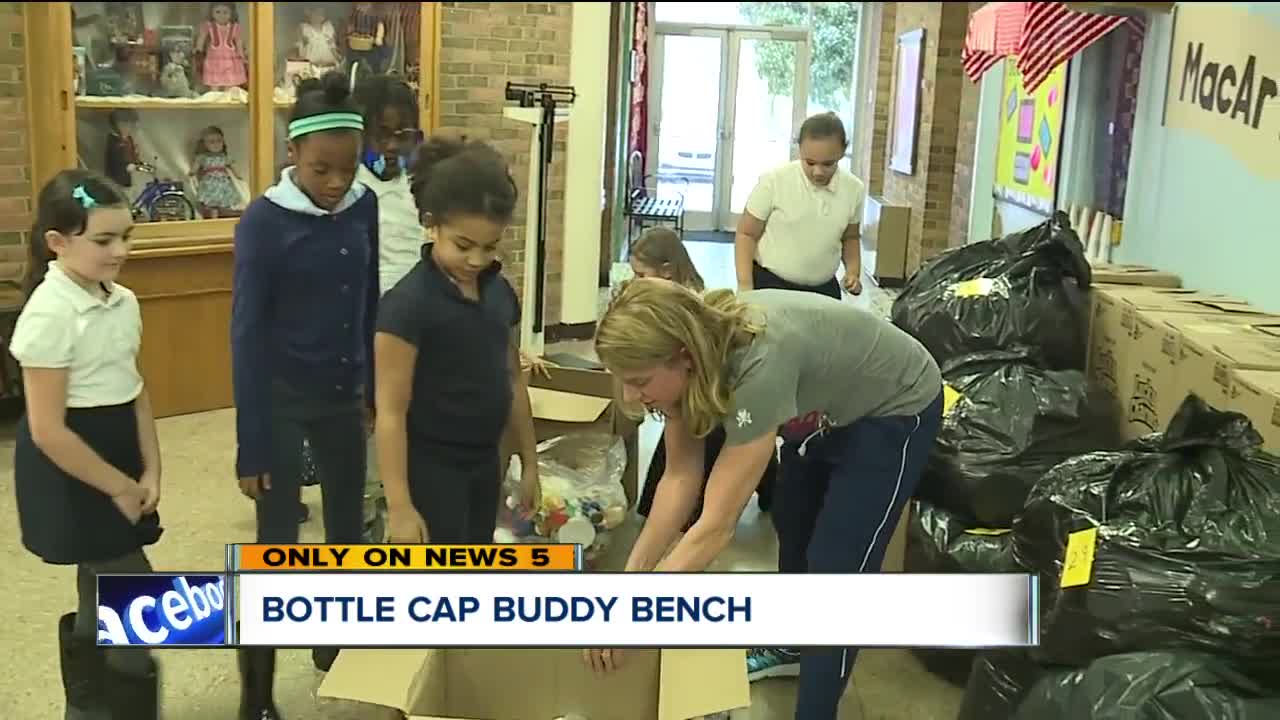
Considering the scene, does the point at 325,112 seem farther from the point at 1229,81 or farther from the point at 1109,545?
the point at 1229,81

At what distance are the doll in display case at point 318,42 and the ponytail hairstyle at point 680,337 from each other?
3.33 m

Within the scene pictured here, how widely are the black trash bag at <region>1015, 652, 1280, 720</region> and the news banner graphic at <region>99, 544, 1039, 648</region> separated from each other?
0.19 metres

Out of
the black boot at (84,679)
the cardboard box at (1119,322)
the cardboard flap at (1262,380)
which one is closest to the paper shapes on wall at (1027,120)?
the cardboard box at (1119,322)

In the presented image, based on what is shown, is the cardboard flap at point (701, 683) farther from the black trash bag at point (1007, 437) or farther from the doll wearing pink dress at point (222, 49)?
the doll wearing pink dress at point (222, 49)

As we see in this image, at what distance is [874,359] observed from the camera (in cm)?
188

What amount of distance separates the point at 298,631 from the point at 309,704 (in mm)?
618

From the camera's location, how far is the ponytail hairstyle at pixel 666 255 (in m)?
2.90

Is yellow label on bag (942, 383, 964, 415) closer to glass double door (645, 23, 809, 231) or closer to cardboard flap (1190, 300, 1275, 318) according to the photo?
cardboard flap (1190, 300, 1275, 318)

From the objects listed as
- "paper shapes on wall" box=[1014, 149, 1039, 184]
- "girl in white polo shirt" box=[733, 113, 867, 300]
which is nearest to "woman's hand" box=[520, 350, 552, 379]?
"girl in white polo shirt" box=[733, 113, 867, 300]

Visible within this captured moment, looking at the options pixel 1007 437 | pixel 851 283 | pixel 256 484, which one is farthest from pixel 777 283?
pixel 256 484

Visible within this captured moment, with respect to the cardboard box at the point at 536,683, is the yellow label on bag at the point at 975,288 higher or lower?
higher

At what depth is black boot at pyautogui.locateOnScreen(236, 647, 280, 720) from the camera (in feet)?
7.24

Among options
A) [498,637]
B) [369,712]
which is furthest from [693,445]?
[369,712]

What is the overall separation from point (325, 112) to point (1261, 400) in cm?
169
